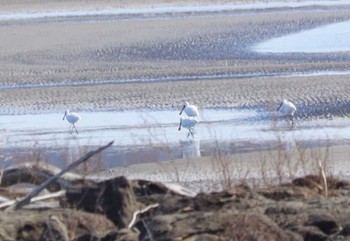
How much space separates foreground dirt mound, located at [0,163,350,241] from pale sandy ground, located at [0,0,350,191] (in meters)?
2.88

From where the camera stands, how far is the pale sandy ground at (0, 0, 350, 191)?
60.2 feet

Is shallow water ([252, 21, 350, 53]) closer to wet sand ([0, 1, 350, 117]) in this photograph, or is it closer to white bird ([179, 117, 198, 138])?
wet sand ([0, 1, 350, 117])

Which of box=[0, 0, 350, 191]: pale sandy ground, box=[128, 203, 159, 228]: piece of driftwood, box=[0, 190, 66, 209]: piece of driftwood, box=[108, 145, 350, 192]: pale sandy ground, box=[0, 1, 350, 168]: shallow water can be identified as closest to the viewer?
box=[128, 203, 159, 228]: piece of driftwood

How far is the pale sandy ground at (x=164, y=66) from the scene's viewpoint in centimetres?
1834

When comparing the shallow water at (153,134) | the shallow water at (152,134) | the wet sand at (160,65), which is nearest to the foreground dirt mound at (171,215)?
the shallow water at (152,134)

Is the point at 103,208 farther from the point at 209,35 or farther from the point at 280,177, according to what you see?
the point at 209,35

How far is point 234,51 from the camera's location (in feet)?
84.6

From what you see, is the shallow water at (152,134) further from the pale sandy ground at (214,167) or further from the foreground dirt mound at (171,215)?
the foreground dirt mound at (171,215)

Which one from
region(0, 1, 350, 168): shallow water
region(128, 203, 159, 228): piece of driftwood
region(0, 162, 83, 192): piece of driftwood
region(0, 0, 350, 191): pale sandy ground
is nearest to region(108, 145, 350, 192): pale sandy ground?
region(0, 0, 350, 191): pale sandy ground

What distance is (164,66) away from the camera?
2358 cm

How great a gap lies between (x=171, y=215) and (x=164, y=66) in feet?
54.7

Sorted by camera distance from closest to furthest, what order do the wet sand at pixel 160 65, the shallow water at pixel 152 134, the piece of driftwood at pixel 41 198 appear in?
the piece of driftwood at pixel 41 198
the shallow water at pixel 152 134
the wet sand at pixel 160 65

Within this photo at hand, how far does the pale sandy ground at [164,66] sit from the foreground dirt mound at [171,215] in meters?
2.88

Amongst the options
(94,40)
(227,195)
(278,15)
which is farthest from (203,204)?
(278,15)
